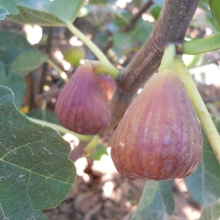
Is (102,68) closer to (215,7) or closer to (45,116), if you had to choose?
(215,7)

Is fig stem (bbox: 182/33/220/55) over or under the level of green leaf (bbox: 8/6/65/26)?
over

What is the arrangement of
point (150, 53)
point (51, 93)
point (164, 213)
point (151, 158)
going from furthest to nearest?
point (51, 93), point (164, 213), point (150, 53), point (151, 158)

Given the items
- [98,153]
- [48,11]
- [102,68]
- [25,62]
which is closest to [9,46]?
[25,62]

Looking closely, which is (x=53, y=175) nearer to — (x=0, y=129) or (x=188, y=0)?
(x=0, y=129)

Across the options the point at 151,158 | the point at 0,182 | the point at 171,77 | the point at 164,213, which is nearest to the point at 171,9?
the point at 171,77

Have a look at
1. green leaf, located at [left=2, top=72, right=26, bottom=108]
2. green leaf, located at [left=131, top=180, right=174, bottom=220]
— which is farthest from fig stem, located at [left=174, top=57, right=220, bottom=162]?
green leaf, located at [left=2, top=72, right=26, bottom=108]

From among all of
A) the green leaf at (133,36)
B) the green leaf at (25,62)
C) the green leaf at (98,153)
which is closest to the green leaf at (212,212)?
the green leaf at (98,153)

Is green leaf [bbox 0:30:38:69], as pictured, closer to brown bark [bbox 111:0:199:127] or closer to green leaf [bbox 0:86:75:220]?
brown bark [bbox 111:0:199:127]

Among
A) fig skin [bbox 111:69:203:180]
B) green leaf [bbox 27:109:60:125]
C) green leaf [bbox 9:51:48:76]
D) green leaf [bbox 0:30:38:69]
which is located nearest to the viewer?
fig skin [bbox 111:69:203:180]
